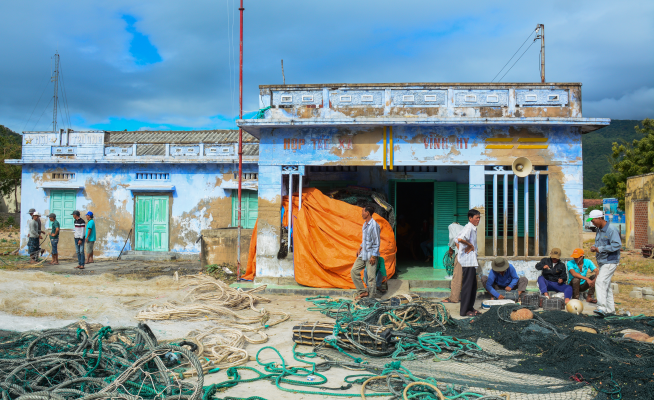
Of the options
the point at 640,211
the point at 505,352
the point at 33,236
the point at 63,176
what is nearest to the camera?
the point at 505,352

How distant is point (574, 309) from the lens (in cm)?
670

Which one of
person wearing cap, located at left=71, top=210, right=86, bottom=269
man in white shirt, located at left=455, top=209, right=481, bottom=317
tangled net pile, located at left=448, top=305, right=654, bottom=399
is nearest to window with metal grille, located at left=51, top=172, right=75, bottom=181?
person wearing cap, located at left=71, top=210, right=86, bottom=269

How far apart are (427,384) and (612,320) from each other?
3.78 metres

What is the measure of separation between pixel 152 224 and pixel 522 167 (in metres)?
12.3

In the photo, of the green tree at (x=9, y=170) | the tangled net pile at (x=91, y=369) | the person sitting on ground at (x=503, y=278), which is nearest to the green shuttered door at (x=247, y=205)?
the person sitting on ground at (x=503, y=278)

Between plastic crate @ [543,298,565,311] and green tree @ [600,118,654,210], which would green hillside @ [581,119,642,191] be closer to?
green tree @ [600,118,654,210]

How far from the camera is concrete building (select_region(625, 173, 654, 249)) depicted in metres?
19.3

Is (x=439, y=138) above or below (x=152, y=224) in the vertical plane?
above

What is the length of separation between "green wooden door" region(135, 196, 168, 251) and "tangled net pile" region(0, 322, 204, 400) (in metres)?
11.3

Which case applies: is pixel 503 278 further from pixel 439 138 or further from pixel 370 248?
pixel 439 138

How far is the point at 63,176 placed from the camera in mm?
16172

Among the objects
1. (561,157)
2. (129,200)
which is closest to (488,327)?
(561,157)

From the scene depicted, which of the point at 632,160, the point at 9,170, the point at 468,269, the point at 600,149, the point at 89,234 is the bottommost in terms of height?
the point at 468,269

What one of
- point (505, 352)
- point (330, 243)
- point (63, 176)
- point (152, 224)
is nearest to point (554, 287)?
point (505, 352)
